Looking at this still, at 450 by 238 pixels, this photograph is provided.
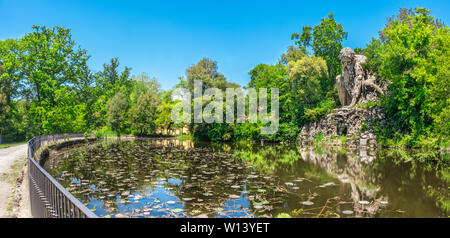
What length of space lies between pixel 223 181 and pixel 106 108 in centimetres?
4515

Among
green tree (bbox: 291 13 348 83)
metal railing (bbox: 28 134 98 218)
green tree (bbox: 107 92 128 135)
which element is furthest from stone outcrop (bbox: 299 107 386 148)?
green tree (bbox: 107 92 128 135)

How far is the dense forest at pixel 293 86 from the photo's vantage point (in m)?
20.6

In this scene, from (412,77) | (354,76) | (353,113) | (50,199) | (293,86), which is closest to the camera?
(50,199)

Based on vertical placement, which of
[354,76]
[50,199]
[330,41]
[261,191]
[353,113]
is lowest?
[261,191]

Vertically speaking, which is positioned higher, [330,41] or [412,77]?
[330,41]

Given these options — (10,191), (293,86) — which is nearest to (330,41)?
(293,86)

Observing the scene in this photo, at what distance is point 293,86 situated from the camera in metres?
33.1

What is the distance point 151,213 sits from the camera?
6.02m

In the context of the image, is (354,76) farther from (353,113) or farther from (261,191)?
(261,191)

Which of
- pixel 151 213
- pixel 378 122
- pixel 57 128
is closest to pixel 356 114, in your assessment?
pixel 378 122

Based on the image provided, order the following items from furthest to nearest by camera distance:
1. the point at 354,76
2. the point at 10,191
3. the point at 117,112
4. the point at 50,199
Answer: the point at 117,112
the point at 354,76
the point at 10,191
the point at 50,199

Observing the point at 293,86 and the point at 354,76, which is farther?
the point at 293,86

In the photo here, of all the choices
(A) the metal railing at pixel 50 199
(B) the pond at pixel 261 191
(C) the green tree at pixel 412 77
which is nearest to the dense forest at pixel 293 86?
(C) the green tree at pixel 412 77

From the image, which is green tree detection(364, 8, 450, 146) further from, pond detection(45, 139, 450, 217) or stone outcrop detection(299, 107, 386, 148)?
pond detection(45, 139, 450, 217)
